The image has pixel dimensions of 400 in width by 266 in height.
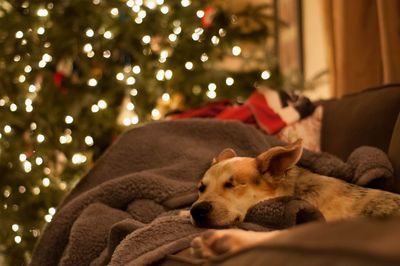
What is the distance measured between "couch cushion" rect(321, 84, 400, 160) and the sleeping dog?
45cm

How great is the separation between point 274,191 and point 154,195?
0.42m

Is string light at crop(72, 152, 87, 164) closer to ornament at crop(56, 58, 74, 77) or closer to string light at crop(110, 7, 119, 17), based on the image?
ornament at crop(56, 58, 74, 77)

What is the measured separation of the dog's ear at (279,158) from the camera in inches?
71.7

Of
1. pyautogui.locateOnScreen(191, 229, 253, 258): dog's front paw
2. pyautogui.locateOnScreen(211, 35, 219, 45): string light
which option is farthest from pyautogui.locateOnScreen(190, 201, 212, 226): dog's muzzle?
pyautogui.locateOnScreen(211, 35, 219, 45): string light

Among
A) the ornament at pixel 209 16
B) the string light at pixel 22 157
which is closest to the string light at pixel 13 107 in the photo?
the string light at pixel 22 157

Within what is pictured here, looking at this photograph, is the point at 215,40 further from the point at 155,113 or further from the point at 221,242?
the point at 221,242

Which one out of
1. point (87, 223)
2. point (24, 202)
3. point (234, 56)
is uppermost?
point (234, 56)

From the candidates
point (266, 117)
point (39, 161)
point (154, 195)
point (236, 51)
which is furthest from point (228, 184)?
point (236, 51)

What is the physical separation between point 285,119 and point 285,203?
3.19 feet

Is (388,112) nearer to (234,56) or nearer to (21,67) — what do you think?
(234,56)

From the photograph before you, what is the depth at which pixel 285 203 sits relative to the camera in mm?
1637

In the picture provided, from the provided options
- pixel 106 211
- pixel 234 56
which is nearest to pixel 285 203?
pixel 106 211

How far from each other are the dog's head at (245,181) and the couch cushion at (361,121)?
58 centimetres

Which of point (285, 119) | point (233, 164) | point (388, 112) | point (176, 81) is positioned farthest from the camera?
point (176, 81)
